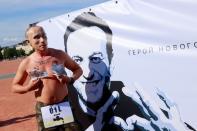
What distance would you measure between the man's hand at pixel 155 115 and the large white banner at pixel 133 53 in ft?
0.04

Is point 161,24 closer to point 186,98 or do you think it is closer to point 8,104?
point 186,98

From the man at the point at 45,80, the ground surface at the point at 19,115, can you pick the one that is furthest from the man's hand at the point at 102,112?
the ground surface at the point at 19,115

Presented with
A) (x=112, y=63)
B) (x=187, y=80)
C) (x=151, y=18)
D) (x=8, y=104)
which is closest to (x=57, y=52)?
(x=112, y=63)

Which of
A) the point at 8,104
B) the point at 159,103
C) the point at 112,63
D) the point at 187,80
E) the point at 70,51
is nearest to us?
the point at 187,80

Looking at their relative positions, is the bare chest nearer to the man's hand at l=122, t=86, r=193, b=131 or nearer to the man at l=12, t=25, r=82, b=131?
the man at l=12, t=25, r=82, b=131

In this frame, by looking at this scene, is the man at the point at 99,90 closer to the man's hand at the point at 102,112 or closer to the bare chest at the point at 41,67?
the man's hand at the point at 102,112

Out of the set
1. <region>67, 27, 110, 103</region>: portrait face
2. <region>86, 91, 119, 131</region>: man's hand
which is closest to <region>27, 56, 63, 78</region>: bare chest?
<region>67, 27, 110, 103</region>: portrait face

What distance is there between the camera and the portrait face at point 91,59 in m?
5.54

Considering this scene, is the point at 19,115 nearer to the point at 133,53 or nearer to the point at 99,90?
the point at 99,90

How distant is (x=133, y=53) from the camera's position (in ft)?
16.9

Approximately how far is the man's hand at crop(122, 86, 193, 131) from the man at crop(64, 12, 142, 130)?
86 mm

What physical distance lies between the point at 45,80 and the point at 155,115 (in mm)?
1232

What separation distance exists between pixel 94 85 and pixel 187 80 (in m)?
1.39

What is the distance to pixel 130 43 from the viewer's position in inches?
204
